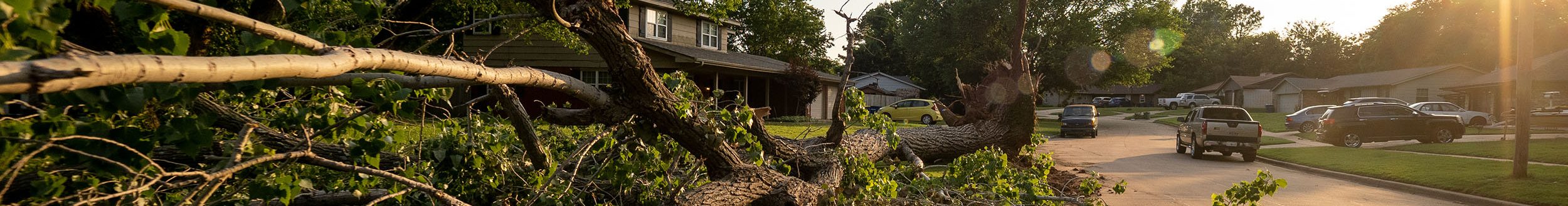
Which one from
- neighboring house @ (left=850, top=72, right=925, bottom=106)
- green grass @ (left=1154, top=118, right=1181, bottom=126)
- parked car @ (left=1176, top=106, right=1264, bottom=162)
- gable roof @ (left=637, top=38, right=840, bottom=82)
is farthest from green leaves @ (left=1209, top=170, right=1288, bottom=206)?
neighboring house @ (left=850, top=72, right=925, bottom=106)

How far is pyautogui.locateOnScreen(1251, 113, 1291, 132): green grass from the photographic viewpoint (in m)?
32.0

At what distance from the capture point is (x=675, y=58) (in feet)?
73.5

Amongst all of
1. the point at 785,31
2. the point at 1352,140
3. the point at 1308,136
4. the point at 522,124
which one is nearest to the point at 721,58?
the point at 785,31

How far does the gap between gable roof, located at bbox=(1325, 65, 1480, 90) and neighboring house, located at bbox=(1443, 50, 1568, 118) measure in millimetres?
5914

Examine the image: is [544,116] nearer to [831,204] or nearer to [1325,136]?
[831,204]

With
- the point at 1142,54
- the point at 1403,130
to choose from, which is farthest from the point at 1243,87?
the point at 1403,130

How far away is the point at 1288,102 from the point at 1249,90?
11.6m

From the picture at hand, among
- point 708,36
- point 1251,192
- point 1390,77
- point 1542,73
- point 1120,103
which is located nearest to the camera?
point 1251,192

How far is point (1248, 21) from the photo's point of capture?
9131 cm

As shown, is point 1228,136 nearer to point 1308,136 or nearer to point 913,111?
point 1308,136

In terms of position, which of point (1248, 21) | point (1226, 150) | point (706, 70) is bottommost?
point (1226, 150)

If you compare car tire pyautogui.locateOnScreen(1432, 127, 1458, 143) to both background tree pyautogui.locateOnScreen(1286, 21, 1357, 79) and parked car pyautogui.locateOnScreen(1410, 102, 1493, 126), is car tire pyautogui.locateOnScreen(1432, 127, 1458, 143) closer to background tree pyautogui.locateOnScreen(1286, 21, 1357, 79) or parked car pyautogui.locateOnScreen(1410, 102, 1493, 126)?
parked car pyautogui.locateOnScreen(1410, 102, 1493, 126)

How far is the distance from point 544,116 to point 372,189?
1.35 metres

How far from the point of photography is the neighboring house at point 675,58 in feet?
74.8
